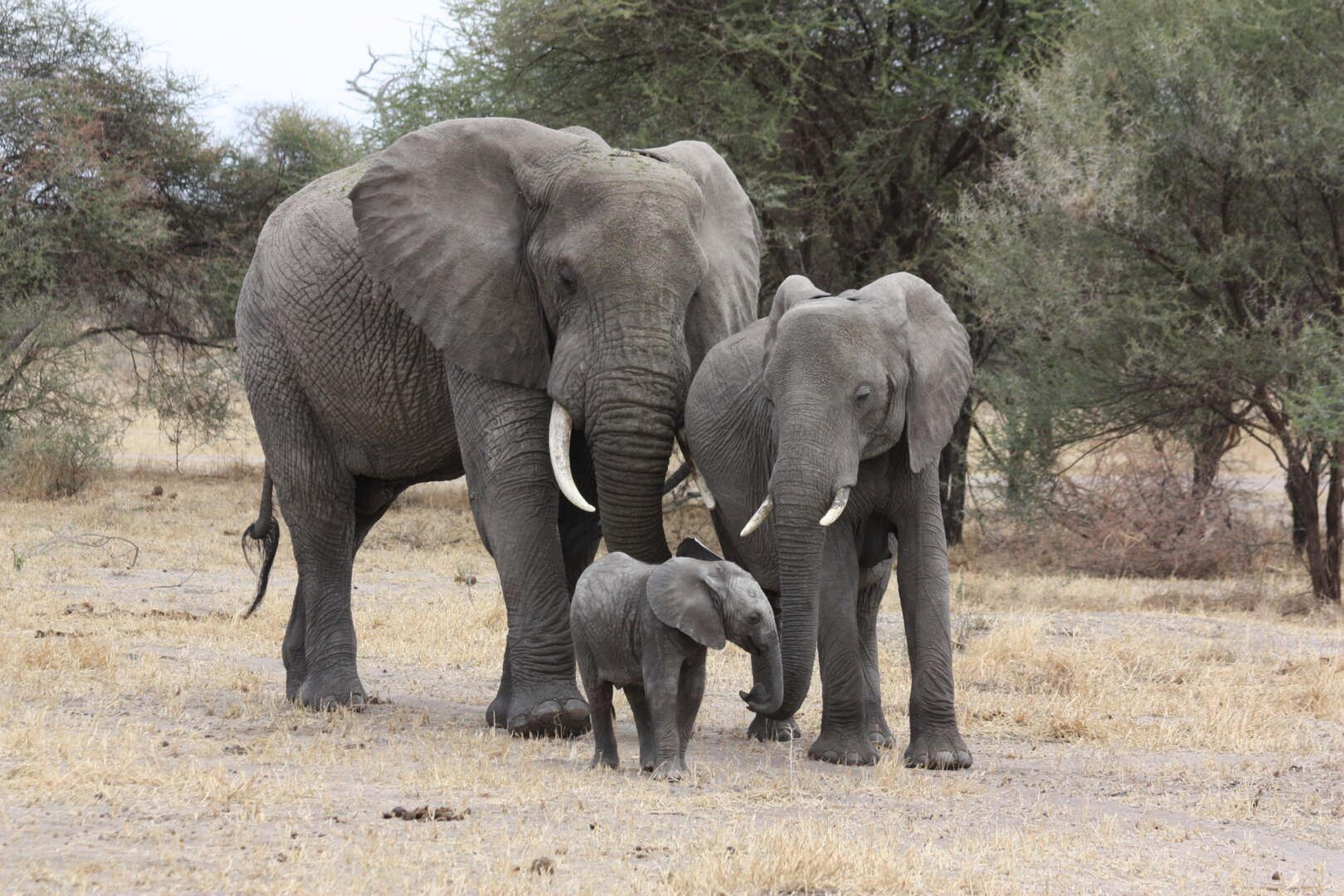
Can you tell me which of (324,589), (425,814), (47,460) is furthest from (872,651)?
(47,460)

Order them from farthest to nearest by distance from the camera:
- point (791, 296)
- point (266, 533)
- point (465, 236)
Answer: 1. point (266, 533)
2. point (465, 236)
3. point (791, 296)

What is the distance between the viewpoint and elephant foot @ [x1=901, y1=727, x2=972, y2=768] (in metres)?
6.84

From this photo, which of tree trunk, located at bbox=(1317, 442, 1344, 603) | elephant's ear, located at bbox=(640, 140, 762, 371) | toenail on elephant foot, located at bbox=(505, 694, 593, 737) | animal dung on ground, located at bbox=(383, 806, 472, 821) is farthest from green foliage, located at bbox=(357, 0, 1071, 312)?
animal dung on ground, located at bbox=(383, 806, 472, 821)

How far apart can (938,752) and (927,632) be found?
49 cm

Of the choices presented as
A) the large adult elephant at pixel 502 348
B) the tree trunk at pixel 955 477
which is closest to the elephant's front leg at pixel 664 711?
the large adult elephant at pixel 502 348

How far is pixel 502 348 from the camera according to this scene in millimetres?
7512

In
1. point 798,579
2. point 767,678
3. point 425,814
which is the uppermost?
point 798,579

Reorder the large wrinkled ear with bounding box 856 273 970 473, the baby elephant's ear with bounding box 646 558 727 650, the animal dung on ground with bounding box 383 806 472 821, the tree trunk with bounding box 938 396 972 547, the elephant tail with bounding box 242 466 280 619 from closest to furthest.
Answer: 1. the animal dung on ground with bounding box 383 806 472 821
2. the baby elephant's ear with bounding box 646 558 727 650
3. the large wrinkled ear with bounding box 856 273 970 473
4. the elephant tail with bounding box 242 466 280 619
5. the tree trunk with bounding box 938 396 972 547

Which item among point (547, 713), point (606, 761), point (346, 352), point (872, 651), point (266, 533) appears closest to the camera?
point (606, 761)

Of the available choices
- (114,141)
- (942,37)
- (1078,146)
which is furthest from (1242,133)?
(114,141)

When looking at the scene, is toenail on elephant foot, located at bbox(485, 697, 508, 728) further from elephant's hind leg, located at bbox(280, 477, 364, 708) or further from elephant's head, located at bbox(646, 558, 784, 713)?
→ elephant's head, located at bbox(646, 558, 784, 713)

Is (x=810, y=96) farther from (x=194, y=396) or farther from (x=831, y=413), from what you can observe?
(x=831, y=413)

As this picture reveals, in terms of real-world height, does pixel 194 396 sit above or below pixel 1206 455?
above

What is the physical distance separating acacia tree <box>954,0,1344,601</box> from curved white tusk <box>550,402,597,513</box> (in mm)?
7377
